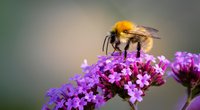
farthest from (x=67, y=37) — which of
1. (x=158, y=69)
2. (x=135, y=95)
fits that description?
(x=135, y=95)

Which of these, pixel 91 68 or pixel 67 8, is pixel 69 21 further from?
pixel 91 68

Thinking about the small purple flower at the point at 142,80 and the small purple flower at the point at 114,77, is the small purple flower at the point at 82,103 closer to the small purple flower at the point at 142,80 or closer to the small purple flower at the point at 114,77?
the small purple flower at the point at 114,77

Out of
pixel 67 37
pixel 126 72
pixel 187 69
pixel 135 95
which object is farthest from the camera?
pixel 67 37

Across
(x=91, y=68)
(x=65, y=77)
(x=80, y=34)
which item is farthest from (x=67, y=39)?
(x=91, y=68)

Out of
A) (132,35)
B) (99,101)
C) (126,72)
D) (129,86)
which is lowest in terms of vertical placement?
(99,101)

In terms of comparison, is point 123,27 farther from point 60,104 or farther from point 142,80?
point 60,104

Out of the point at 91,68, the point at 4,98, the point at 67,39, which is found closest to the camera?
the point at 91,68
